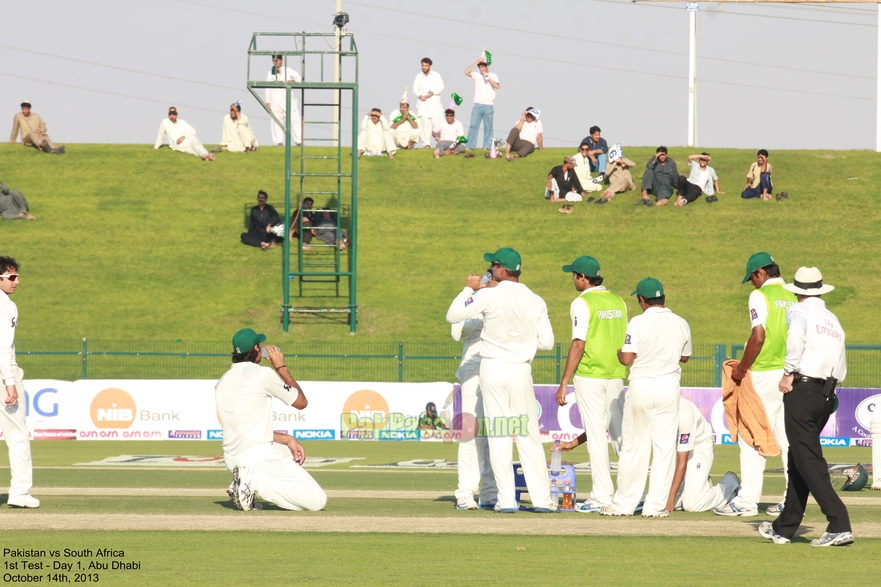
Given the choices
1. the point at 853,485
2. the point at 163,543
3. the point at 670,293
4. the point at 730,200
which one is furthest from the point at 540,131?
the point at 163,543

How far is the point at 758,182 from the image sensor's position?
35.0 m

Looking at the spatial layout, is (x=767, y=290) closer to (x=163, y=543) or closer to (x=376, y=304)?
(x=163, y=543)

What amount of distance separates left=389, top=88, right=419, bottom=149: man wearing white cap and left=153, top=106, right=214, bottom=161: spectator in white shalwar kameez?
6084 mm

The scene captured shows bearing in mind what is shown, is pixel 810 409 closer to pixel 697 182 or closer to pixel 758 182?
pixel 697 182

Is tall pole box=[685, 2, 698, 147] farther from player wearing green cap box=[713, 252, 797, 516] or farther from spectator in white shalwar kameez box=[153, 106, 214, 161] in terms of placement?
player wearing green cap box=[713, 252, 797, 516]

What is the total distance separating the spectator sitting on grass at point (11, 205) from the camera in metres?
33.4

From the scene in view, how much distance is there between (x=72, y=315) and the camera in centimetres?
2995

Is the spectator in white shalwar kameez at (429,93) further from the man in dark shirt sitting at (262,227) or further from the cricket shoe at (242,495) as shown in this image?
the cricket shoe at (242,495)

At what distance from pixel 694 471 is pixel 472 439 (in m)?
2.12

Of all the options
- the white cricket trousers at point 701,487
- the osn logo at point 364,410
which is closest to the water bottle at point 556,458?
the white cricket trousers at point 701,487

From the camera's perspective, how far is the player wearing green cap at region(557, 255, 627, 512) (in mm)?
10617

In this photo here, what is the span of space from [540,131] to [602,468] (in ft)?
91.9

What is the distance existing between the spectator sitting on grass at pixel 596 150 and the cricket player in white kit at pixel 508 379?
24284 millimetres

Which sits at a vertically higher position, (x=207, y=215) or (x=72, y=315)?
(x=207, y=215)
